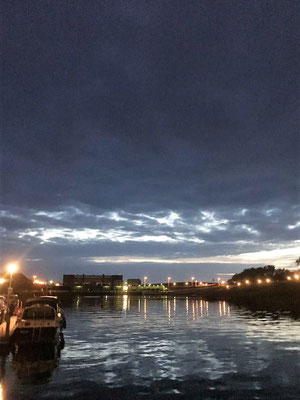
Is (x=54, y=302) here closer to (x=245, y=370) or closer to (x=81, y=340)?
(x=81, y=340)

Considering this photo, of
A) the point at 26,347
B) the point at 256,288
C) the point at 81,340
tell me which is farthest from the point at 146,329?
the point at 256,288

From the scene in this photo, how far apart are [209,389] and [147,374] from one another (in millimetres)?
4719

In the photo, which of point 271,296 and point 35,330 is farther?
point 271,296

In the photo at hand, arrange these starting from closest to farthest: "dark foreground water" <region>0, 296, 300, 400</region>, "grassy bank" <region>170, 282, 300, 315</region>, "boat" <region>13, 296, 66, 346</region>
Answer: "dark foreground water" <region>0, 296, 300, 400</region>
"boat" <region>13, 296, 66, 346</region>
"grassy bank" <region>170, 282, 300, 315</region>

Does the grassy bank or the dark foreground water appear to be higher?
the grassy bank

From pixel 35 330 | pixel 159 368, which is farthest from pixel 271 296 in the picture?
pixel 159 368

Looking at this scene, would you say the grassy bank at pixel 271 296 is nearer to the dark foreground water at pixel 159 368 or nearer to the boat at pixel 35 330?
the dark foreground water at pixel 159 368

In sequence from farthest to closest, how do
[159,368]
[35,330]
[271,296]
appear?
[271,296] < [35,330] < [159,368]

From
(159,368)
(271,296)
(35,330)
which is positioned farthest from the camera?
(271,296)

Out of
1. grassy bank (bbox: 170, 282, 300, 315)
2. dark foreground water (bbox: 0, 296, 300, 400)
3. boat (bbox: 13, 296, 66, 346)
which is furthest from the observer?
grassy bank (bbox: 170, 282, 300, 315)

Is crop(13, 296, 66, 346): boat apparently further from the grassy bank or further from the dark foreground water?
the grassy bank

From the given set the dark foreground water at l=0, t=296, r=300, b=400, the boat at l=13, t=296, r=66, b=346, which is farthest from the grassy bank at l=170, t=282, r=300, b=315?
the boat at l=13, t=296, r=66, b=346

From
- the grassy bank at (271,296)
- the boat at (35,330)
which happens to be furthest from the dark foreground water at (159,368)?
the grassy bank at (271,296)

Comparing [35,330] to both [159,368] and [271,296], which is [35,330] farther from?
[271,296]
